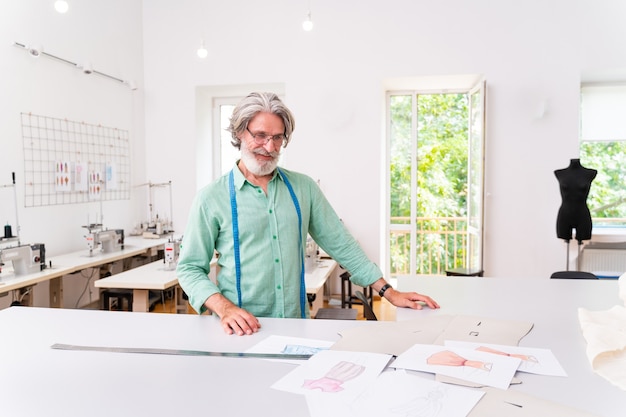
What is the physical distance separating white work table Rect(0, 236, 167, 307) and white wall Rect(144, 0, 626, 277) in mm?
1277

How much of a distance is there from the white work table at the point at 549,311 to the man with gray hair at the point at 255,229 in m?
0.27

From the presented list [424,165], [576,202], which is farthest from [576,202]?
[424,165]

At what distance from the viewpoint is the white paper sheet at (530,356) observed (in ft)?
3.77

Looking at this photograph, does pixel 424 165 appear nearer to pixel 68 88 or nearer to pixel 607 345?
pixel 68 88

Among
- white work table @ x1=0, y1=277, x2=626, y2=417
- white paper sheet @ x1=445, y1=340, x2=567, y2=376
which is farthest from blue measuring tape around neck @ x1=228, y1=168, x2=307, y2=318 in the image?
white paper sheet @ x1=445, y1=340, x2=567, y2=376

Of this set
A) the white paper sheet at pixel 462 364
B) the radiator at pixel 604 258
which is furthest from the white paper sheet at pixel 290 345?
the radiator at pixel 604 258

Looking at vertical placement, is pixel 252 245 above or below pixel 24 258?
above

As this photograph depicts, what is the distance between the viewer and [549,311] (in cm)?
176

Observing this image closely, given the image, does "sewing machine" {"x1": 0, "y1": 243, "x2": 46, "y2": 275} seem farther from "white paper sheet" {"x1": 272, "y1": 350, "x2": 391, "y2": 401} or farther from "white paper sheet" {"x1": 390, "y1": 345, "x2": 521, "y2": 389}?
"white paper sheet" {"x1": 390, "y1": 345, "x2": 521, "y2": 389}

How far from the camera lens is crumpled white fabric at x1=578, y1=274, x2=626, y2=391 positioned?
3.78ft

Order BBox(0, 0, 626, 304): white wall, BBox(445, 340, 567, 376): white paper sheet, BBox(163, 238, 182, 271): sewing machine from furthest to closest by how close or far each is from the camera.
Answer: BBox(0, 0, 626, 304): white wall < BBox(163, 238, 182, 271): sewing machine < BBox(445, 340, 567, 376): white paper sheet

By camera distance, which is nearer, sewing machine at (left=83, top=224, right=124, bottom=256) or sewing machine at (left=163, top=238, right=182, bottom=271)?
sewing machine at (left=163, top=238, right=182, bottom=271)

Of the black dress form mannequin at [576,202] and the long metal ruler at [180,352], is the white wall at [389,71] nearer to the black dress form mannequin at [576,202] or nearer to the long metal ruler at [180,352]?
the black dress form mannequin at [576,202]

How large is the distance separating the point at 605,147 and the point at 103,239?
5.40 metres
